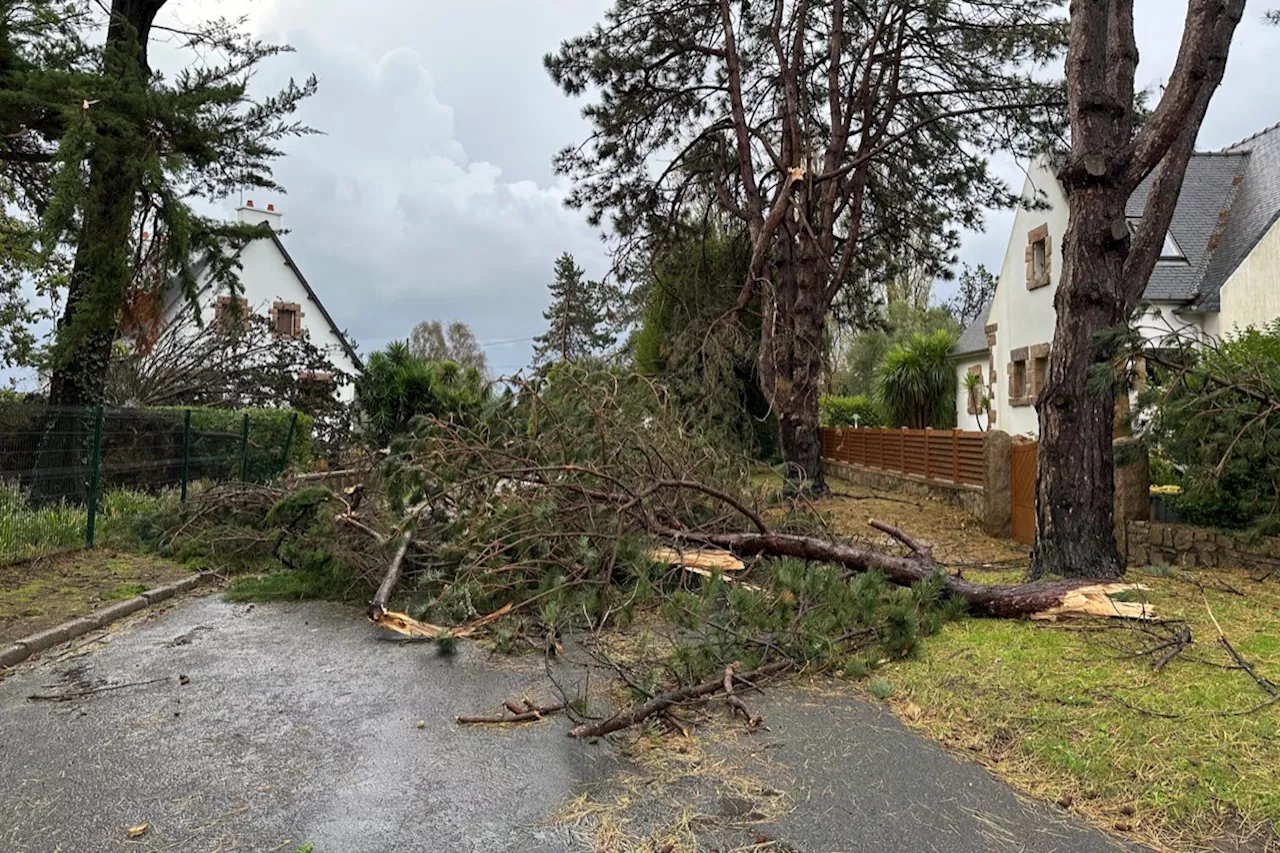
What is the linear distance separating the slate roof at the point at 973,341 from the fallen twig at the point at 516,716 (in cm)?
2319

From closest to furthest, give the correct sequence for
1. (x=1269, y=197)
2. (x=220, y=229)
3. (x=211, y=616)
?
(x=211, y=616) < (x=220, y=229) < (x=1269, y=197)

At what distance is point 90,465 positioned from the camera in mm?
9195

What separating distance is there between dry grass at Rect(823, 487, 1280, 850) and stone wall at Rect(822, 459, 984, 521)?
18.2 ft

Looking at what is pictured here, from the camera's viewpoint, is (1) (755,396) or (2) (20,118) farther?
(1) (755,396)

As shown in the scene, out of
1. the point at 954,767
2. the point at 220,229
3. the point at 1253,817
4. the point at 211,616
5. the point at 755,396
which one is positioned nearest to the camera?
the point at 1253,817

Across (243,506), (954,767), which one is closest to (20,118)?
(243,506)

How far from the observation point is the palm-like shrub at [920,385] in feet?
74.7

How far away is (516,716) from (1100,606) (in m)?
3.96

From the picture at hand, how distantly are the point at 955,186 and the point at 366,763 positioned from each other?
15078 millimetres

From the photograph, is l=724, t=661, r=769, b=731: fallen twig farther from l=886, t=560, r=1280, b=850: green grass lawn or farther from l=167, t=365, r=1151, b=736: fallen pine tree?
l=886, t=560, r=1280, b=850: green grass lawn

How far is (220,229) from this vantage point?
11797 mm

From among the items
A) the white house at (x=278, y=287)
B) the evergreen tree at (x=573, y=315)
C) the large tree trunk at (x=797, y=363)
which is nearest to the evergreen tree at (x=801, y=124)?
the large tree trunk at (x=797, y=363)

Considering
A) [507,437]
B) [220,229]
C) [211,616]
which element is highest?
[220,229]

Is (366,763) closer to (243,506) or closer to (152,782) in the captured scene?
(152,782)
